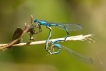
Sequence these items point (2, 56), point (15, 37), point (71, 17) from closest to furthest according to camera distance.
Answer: point (15, 37) < point (2, 56) < point (71, 17)

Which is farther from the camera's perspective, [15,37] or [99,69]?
[99,69]

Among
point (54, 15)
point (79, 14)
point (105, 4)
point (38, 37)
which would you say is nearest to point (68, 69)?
point (38, 37)

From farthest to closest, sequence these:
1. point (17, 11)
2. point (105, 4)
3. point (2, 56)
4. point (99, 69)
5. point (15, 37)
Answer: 1. point (105, 4)
2. point (99, 69)
3. point (17, 11)
4. point (2, 56)
5. point (15, 37)

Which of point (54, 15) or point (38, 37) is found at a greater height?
point (54, 15)

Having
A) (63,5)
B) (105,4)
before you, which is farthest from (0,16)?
(105,4)

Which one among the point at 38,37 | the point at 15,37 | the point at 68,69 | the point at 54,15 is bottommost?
the point at 68,69

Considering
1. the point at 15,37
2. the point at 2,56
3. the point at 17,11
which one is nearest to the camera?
the point at 15,37

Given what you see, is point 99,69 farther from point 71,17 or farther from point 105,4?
point 105,4

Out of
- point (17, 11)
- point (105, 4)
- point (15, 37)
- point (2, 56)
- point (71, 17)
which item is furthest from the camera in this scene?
point (105, 4)

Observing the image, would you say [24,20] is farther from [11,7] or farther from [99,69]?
[99,69]
